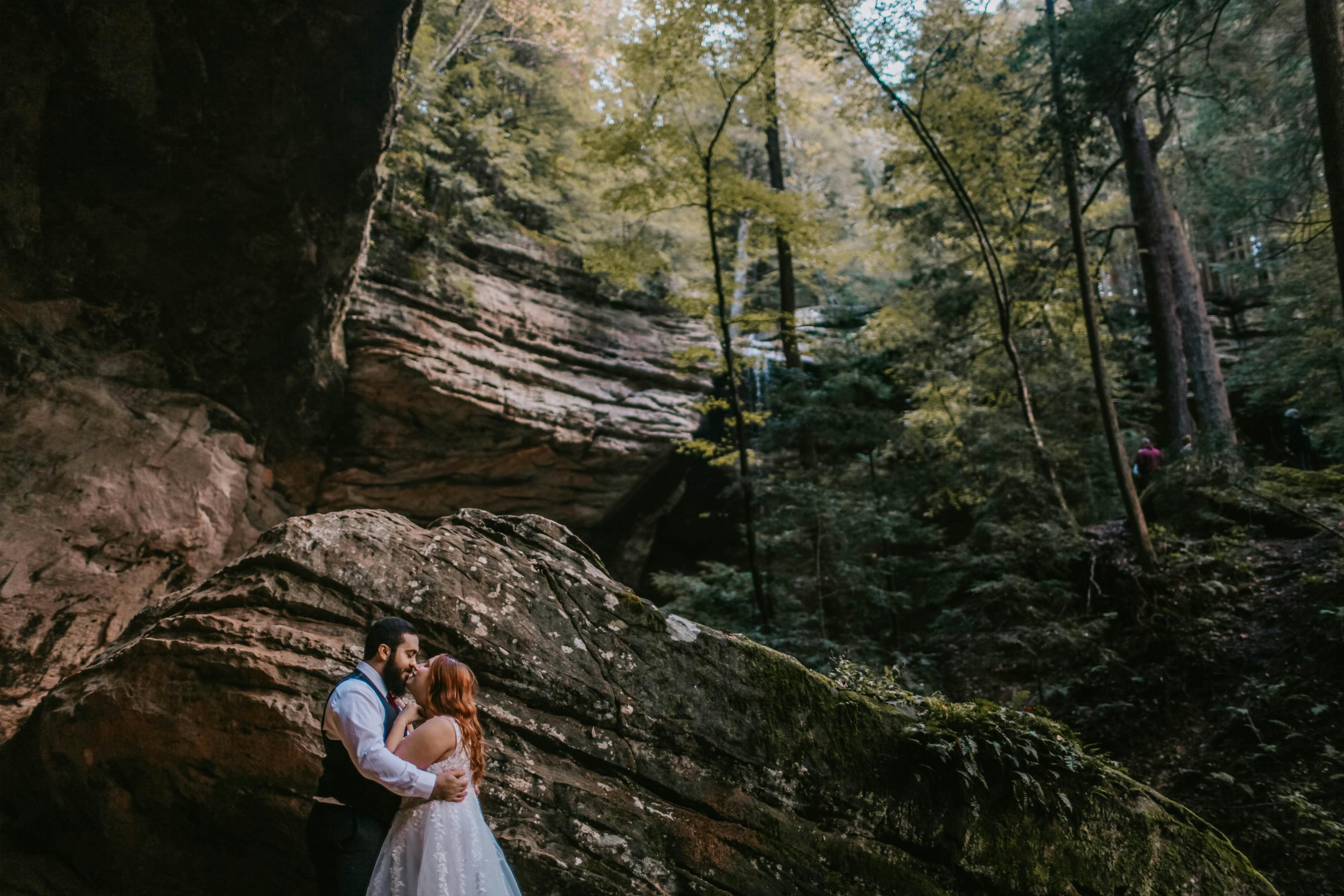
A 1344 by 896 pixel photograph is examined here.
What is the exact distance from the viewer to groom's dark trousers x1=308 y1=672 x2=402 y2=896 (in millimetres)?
2766

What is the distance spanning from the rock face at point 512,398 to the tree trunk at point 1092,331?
25.8 feet

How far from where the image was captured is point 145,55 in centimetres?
731

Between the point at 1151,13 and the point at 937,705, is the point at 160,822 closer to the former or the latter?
the point at 937,705

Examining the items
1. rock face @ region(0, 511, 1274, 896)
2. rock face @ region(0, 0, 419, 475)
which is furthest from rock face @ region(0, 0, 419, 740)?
rock face @ region(0, 511, 1274, 896)

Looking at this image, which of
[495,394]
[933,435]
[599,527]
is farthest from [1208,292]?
[495,394]

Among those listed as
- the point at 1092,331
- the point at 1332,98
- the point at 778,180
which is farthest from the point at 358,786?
the point at 778,180

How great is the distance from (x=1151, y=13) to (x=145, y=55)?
1093 centimetres

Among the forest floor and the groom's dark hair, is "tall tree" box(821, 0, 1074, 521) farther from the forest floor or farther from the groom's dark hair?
the groom's dark hair

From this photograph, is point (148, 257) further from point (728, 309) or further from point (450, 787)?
Answer: point (450, 787)

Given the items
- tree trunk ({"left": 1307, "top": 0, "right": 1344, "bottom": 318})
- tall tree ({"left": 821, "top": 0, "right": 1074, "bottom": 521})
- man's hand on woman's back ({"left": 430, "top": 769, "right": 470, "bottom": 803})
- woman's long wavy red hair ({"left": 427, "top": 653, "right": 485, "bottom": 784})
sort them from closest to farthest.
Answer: man's hand on woman's back ({"left": 430, "top": 769, "right": 470, "bottom": 803})
woman's long wavy red hair ({"left": 427, "top": 653, "right": 485, "bottom": 784})
tree trunk ({"left": 1307, "top": 0, "right": 1344, "bottom": 318})
tall tree ({"left": 821, "top": 0, "right": 1074, "bottom": 521})

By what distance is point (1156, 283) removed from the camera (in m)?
12.0

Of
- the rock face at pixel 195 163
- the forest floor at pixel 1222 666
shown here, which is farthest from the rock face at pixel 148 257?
the forest floor at pixel 1222 666

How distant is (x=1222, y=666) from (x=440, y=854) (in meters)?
8.11

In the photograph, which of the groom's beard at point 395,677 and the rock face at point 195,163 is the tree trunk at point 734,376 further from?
the groom's beard at point 395,677
